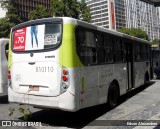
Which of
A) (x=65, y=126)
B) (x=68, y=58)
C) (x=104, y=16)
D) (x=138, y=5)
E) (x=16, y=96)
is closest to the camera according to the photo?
(x=68, y=58)

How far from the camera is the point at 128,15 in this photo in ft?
502

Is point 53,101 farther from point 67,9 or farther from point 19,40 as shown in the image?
point 67,9

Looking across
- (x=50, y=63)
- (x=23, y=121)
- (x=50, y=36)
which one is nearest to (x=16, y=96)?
(x=23, y=121)

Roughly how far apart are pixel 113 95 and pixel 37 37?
355 centimetres

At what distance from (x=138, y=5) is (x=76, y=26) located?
155912 mm

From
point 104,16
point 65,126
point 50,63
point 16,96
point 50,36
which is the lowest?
point 65,126

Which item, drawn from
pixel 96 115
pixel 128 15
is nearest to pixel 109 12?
pixel 128 15

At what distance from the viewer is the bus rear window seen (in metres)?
6.75

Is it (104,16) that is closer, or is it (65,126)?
(65,126)

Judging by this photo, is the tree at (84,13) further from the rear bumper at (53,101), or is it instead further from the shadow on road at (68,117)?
the rear bumper at (53,101)

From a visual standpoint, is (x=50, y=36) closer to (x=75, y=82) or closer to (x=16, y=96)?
(x=75, y=82)

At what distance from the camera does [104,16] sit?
470 ft

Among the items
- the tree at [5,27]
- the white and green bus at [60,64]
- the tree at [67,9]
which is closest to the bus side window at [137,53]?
the white and green bus at [60,64]

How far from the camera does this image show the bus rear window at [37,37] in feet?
22.1
